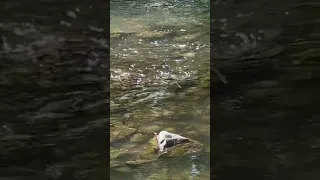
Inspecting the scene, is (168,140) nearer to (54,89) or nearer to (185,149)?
(185,149)

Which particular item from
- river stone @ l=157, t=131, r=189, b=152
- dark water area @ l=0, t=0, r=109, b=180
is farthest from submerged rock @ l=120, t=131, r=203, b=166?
dark water area @ l=0, t=0, r=109, b=180

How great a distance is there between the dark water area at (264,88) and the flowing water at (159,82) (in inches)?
1.9

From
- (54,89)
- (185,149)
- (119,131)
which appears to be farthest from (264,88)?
(54,89)

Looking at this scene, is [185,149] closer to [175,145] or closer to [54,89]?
[175,145]

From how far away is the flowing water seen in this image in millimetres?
1346

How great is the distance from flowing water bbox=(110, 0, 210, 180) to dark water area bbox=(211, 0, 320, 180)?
0.16 ft

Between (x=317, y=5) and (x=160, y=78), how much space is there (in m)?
0.59

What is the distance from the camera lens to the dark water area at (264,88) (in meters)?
1.34

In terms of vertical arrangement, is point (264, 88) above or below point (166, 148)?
above

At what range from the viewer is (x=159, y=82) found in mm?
1362

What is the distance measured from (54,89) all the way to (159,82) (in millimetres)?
353

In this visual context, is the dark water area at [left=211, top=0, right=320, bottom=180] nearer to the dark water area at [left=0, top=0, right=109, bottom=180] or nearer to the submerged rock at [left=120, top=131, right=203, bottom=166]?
the submerged rock at [left=120, top=131, right=203, bottom=166]

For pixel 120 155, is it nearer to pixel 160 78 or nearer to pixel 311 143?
pixel 160 78

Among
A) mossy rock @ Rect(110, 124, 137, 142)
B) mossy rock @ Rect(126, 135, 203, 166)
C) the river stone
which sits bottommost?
mossy rock @ Rect(126, 135, 203, 166)
